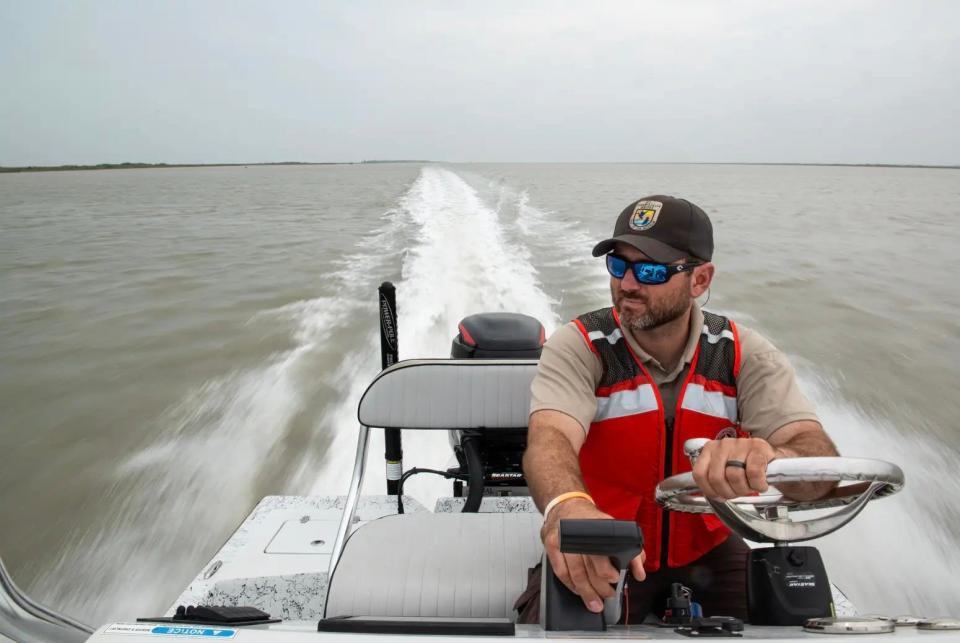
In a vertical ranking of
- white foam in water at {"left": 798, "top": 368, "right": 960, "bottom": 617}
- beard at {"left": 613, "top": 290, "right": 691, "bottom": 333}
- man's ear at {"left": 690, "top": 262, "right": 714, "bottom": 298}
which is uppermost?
man's ear at {"left": 690, "top": 262, "right": 714, "bottom": 298}

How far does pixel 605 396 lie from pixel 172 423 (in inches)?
150

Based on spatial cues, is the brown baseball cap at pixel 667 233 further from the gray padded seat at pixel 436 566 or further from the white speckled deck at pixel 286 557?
the white speckled deck at pixel 286 557

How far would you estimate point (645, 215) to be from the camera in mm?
1690

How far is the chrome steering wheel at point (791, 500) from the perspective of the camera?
0.96 m

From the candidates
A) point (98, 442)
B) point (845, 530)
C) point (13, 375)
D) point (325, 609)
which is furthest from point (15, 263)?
point (845, 530)

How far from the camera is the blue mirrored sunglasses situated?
164 cm

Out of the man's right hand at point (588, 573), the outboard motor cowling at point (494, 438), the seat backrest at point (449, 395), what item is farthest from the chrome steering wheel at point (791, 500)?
the outboard motor cowling at point (494, 438)

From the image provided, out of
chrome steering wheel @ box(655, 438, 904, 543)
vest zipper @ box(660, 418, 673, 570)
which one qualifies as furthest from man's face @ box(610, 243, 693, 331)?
chrome steering wheel @ box(655, 438, 904, 543)

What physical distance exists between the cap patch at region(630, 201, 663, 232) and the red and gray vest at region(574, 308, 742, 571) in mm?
302

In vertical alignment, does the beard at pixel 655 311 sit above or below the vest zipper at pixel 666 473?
above

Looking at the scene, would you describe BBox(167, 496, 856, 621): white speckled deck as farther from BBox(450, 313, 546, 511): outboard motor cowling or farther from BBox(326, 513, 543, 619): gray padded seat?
BBox(326, 513, 543, 619): gray padded seat

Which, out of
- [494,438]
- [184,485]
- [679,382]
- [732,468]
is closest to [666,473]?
[679,382]

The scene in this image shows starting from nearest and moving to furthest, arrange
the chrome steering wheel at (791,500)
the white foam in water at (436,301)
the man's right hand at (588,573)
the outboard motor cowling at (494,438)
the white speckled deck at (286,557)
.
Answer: the chrome steering wheel at (791,500) < the man's right hand at (588,573) < the white speckled deck at (286,557) < the outboard motor cowling at (494,438) < the white foam in water at (436,301)

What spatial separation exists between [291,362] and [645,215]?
4.57 m
